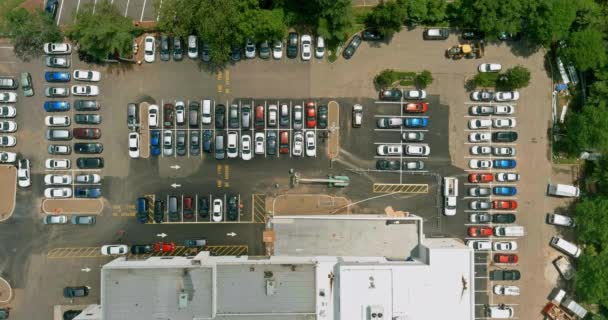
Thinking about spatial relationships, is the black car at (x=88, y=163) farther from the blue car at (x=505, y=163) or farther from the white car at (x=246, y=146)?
the blue car at (x=505, y=163)

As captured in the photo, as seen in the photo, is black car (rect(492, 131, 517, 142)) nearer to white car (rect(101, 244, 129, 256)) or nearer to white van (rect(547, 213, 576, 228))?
white van (rect(547, 213, 576, 228))

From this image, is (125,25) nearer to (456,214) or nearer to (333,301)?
(333,301)

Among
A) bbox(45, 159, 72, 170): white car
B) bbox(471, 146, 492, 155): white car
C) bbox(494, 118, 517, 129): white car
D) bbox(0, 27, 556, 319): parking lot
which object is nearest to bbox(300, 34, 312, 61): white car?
bbox(0, 27, 556, 319): parking lot

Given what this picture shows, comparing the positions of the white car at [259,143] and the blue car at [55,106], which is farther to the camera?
the white car at [259,143]

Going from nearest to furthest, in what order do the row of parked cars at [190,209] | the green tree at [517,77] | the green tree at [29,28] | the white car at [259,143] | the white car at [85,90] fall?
1. the green tree at [29,28]
2. the green tree at [517,77]
3. the white car at [85,90]
4. the row of parked cars at [190,209]
5. the white car at [259,143]

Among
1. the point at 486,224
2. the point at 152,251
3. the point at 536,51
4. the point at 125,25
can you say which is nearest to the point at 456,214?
the point at 486,224

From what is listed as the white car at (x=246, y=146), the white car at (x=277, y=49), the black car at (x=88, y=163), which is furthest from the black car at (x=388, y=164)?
the black car at (x=88, y=163)

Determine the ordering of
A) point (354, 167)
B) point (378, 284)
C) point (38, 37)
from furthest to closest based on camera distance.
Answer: point (354, 167) → point (38, 37) → point (378, 284)
